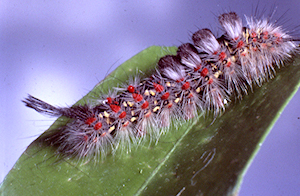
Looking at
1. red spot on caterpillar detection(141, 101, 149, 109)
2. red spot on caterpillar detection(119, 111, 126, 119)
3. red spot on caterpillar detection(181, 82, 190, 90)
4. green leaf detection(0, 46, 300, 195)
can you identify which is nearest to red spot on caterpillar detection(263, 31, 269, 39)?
green leaf detection(0, 46, 300, 195)

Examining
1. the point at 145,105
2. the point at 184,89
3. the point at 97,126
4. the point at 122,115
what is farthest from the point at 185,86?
the point at 97,126

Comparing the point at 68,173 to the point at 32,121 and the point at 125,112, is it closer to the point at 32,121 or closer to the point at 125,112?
the point at 125,112

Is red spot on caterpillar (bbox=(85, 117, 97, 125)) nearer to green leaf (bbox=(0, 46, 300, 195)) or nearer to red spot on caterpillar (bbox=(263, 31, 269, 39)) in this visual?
green leaf (bbox=(0, 46, 300, 195))

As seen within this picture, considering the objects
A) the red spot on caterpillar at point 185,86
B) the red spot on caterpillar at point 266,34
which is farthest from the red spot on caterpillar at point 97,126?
the red spot on caterpillar at point 266,34

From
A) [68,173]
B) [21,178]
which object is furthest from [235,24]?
[21,178]

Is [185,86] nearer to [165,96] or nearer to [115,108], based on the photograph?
[165,96]

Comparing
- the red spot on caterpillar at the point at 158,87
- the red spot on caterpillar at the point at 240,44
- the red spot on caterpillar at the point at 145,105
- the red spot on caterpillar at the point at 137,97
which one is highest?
the red spot on caterpillar at the point at 137,97

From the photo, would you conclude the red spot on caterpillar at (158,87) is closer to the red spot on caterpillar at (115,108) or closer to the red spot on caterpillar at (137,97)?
the red spot on caterpillar at (137,97)
